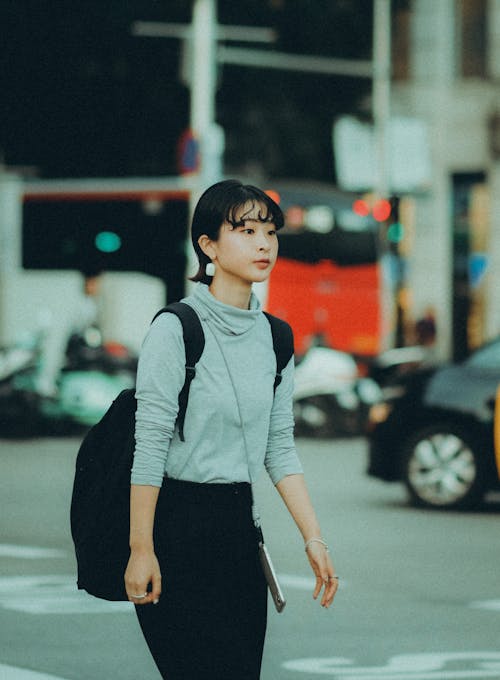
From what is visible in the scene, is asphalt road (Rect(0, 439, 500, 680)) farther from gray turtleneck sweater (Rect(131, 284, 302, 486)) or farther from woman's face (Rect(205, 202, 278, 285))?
woman's face (Rect(205, 202, 278, 285))

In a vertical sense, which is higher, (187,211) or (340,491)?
(187,211)

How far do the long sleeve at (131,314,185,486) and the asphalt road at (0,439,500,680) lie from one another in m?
2.51

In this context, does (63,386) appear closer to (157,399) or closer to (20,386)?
(20,386)

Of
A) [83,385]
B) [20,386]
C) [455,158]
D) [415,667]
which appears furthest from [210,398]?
[455,158]

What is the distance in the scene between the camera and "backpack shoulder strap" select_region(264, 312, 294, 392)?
4.62 m

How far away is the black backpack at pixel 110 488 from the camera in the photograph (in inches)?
175

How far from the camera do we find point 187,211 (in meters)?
29.5

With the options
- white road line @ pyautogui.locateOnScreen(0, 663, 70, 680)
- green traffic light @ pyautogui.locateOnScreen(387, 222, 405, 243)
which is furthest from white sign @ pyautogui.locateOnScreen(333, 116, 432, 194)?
white road line @ pyautogui.locateOnScreen(0, 663, 70, 680)

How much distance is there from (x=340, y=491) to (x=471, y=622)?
6669 millimetres

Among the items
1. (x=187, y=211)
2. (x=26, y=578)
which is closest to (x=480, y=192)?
(x=187, y=211)

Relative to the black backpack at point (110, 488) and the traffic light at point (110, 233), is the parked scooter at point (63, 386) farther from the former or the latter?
the black backpack at point (110, 488)

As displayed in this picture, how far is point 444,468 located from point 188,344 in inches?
357

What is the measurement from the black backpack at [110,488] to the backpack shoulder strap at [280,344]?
253 millimetres

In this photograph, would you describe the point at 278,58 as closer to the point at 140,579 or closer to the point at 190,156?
the point at 190,156
